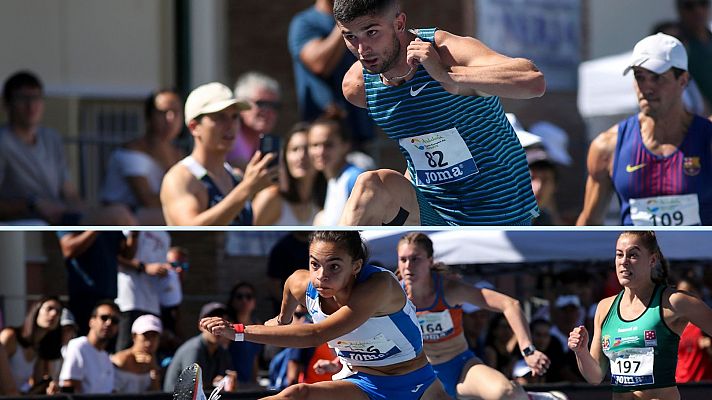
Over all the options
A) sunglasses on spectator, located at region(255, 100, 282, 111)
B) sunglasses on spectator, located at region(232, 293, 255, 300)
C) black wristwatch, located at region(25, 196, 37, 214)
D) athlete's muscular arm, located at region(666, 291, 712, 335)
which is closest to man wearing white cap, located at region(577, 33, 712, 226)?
athlete's muscular arm, located at region(666, 291, 712, 335)

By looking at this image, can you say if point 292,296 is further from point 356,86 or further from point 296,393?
point 356,86

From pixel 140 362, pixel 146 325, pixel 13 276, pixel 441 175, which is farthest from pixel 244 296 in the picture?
pixel 441 175

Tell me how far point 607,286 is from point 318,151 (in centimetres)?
175

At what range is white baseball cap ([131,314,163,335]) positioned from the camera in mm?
7668

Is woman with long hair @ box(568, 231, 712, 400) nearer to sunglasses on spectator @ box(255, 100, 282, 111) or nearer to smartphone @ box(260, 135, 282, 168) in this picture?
smartphone @ box(260, 135, 282, 168)

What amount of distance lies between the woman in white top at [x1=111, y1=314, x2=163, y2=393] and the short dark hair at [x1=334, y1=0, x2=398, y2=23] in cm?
253

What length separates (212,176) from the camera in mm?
7457

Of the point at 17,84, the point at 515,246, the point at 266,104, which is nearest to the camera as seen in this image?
the point at 515,246

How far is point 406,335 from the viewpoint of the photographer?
609 cm

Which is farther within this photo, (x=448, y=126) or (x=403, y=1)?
(x=403, y=1)

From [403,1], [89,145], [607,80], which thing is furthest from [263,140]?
[403,1]

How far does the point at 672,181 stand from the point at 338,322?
222cm

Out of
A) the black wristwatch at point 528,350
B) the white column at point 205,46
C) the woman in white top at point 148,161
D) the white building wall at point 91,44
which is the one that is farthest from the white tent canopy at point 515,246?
the white building wall at point 91,44

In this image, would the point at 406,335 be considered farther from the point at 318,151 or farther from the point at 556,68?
the point at 556,68
